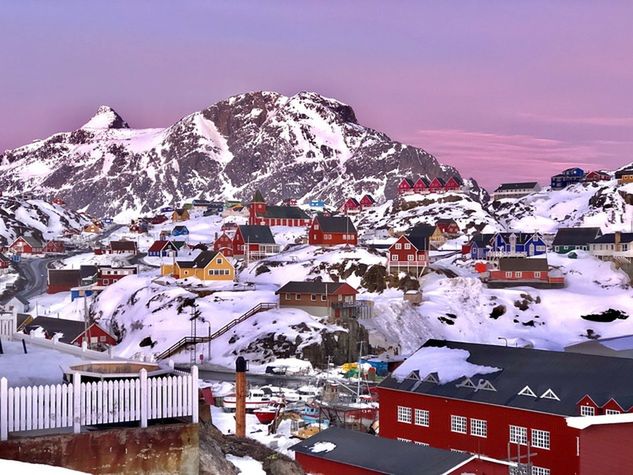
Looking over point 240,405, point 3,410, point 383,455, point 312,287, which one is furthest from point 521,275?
point 3,410

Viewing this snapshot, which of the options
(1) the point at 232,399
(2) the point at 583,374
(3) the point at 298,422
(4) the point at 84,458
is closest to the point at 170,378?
(4) the point at 84,458

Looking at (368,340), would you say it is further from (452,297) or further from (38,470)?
(38,470)

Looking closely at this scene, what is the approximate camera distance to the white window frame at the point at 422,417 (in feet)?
167

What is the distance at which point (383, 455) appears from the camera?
39.4 meters

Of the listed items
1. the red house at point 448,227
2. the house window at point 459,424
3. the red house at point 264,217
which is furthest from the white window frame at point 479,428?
the red house at point 264,217

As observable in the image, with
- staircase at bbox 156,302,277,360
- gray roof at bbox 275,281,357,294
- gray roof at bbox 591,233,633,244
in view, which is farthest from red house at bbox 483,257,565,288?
staircase at bbox 156,302,277,360

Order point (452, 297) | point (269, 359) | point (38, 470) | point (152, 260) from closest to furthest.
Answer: point (38, 470), point (269, 359), point (452, 297), point (152, 260)

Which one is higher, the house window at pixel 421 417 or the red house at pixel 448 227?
the red house at pixel 448 227

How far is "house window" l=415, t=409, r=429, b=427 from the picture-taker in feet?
167

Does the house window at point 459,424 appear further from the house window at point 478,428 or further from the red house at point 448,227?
the red house at point 448,227

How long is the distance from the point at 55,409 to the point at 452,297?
4012 inches

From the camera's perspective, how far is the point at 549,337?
344 feet

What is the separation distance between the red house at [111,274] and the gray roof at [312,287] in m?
49.2

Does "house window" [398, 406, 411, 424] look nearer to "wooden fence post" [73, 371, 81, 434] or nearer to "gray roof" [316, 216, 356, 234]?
"wooden fence post" [73, 371, 81, 434]
